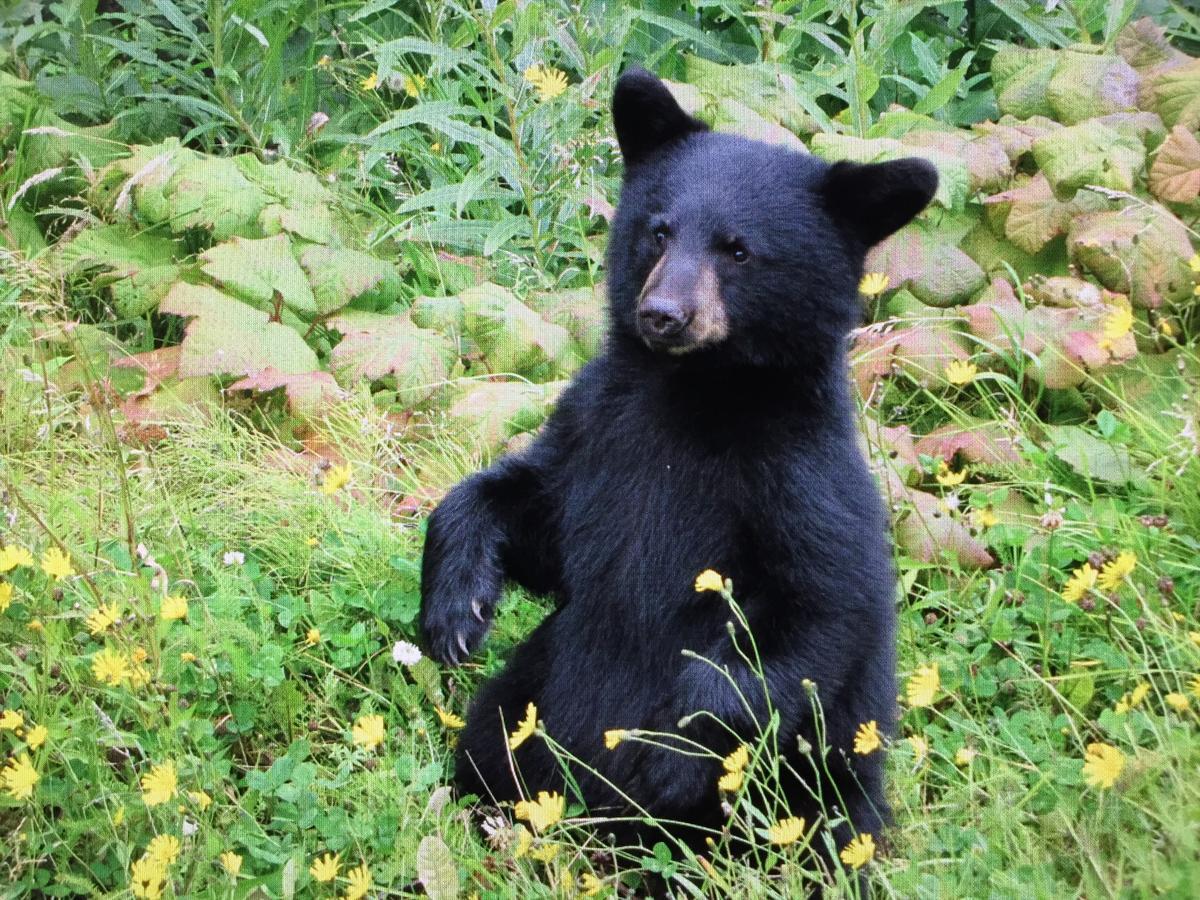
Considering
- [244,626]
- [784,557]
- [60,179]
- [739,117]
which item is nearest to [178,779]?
[244,626]

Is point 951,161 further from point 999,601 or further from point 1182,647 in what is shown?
point 1182,647

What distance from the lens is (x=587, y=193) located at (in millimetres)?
5109

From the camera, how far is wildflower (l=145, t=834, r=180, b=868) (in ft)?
8.22

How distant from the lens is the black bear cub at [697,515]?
2.92 meters

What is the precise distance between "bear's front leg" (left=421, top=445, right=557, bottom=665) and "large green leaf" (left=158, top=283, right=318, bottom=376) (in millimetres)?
1503

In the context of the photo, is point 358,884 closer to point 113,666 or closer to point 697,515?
point 113,666

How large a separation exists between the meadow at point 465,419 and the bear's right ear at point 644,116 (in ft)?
2.09

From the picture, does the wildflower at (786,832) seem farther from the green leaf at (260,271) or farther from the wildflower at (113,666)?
the green leaf at (260,271)

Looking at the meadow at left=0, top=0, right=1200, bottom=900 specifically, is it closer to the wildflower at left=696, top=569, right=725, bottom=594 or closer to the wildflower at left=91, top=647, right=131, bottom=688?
the wildflower at left=91, top=647, right=131, bottom=688

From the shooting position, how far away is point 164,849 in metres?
2.51

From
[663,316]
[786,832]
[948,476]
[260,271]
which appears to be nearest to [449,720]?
[663,316]

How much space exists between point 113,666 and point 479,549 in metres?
0.88

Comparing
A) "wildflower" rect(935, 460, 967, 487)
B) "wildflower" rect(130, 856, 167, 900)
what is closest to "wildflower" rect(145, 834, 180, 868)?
"wildflower" rect(130, 856, 167, 900)

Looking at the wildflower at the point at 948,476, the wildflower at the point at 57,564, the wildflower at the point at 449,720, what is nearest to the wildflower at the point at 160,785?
the wildflower at the point at 57,564
